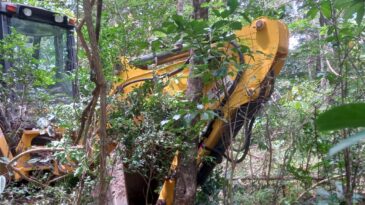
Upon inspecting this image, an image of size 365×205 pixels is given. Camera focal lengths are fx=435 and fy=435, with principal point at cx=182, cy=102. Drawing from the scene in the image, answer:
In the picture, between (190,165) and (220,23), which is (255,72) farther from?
(220,23)

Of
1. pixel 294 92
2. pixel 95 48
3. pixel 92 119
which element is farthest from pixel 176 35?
pixel 294 92

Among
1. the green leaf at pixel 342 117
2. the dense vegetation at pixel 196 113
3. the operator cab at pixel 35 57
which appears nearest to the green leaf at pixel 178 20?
the dense vegetation at pixel 196 113

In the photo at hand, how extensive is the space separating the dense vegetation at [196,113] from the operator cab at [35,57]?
2 cm

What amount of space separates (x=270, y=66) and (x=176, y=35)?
1097 mm

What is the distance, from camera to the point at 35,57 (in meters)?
4.97

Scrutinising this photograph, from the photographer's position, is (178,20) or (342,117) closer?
(342,117)

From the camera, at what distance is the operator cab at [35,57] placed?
14.1ft

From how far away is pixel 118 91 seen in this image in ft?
12.6

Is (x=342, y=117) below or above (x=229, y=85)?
below

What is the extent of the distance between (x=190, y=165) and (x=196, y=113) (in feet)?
2.21

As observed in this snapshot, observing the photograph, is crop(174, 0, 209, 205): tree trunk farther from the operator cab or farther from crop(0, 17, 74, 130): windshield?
crop(0, 17, 74, 130): windshield

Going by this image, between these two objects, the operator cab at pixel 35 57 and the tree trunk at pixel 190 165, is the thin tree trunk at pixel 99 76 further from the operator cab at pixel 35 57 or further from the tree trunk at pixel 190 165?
the operator cab at pixel 35 57

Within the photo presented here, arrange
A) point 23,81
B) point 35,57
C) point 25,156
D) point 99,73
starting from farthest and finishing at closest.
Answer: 1. point 35,57
2. point 25,156
3. point 23,81
4. point 99,73

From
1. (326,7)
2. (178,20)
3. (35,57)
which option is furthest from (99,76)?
A: (35,57)
